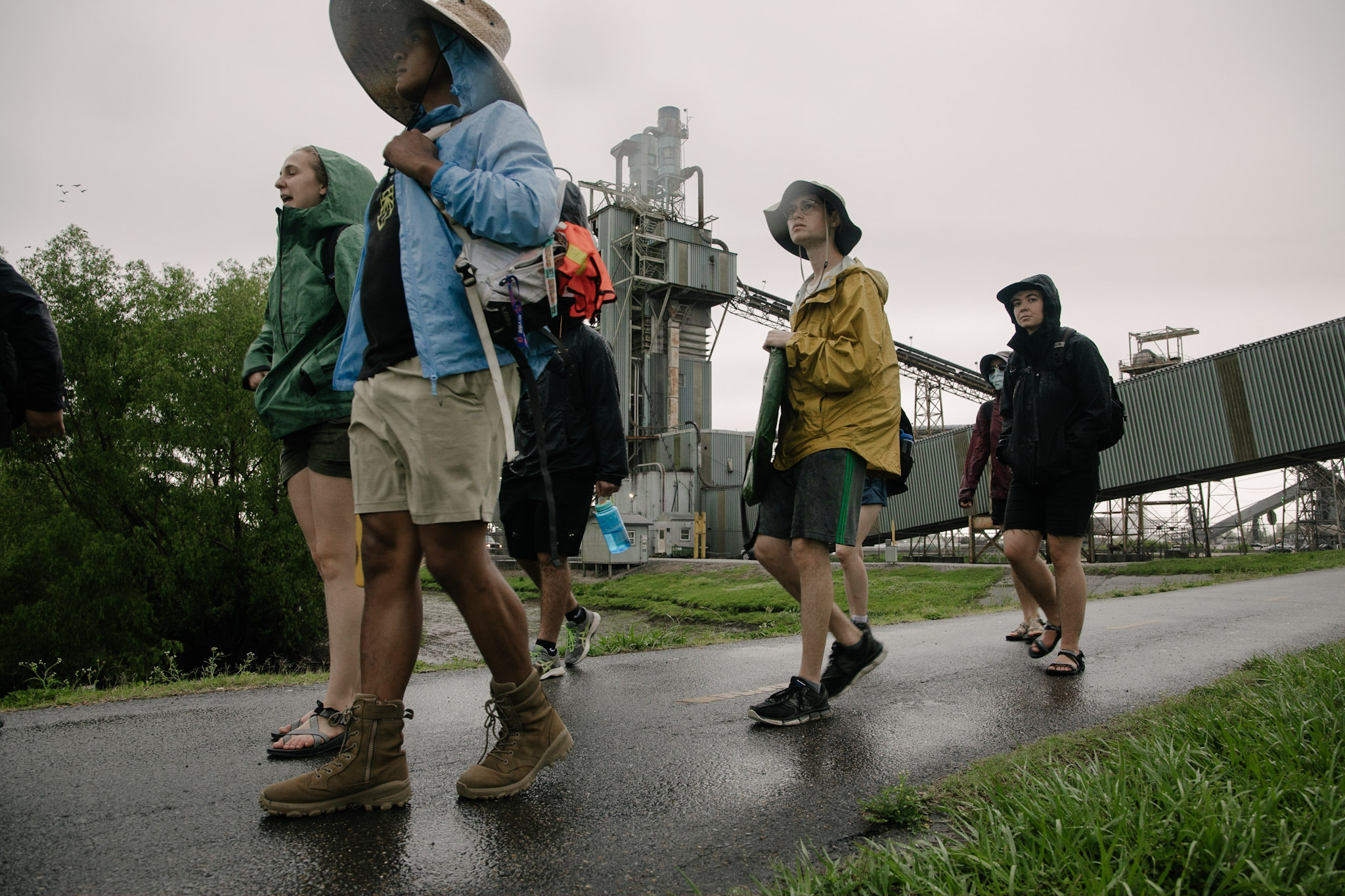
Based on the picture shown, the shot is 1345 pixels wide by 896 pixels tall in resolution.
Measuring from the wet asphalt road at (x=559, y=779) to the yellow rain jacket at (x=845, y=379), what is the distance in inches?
45.3

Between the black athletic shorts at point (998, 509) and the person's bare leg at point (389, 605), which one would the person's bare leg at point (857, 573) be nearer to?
the black athletic shorts at point (998, 509)

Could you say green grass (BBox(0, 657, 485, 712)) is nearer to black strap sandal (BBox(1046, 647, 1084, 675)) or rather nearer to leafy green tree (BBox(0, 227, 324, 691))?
black strap sandal (BBox(1046, 647, 1084, 675))

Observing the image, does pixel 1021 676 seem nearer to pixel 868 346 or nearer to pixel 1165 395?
pixel 868 346

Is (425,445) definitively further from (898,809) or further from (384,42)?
(898,809)

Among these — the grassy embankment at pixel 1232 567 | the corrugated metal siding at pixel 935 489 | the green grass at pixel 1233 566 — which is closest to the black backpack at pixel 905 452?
the grassy embankment at pixel 1232 567

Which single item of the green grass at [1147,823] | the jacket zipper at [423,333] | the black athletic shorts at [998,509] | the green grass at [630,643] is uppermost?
the jacket zipper at [423,333]

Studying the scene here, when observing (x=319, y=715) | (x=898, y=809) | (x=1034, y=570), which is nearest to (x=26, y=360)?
(x=319, y=715)

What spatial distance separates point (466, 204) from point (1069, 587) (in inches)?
161

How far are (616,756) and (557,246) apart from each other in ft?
5.65

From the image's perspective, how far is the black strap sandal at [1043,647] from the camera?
5.23 m

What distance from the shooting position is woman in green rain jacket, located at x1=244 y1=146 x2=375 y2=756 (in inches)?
128

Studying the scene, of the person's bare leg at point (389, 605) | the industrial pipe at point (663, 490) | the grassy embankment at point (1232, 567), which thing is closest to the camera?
the person's bare leg at point (389, 605)

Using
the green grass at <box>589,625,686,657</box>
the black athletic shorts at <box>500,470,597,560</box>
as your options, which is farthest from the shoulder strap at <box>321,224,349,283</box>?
the green grass at <box>589,625,686,657</box>

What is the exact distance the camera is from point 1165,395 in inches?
849
